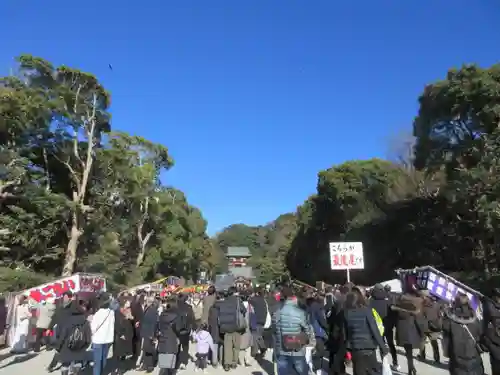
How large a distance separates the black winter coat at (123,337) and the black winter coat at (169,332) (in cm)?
167

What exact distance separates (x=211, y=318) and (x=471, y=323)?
5186 mm

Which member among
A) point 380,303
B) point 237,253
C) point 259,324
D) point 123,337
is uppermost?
point 237,253

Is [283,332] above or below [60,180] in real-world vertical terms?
below

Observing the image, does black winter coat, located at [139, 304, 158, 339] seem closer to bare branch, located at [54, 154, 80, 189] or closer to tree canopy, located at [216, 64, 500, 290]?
tree canopy, located at [216, 64, 500, 290]

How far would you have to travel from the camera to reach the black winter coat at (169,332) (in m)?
7.40

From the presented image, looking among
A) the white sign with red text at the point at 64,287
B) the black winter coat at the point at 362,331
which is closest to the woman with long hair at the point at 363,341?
the black winter coat at the point at 362,331

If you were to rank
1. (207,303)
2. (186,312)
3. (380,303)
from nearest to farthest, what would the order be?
(186,312) < (380,303) < (207,303)

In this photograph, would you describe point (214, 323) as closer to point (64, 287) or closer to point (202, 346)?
point (202, 346)

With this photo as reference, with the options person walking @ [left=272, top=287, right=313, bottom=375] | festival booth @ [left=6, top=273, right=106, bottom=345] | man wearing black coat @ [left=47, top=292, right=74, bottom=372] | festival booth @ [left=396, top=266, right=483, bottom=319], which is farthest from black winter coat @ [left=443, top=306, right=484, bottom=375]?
festival booth @ [left=6, top=273, right=106, bottom=345]

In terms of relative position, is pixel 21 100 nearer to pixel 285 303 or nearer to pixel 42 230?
pixel 42 230

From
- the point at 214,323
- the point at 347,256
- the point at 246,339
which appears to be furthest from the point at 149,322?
the point at 347,256

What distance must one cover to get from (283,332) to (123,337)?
493cm

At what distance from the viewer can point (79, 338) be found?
21.8 ft

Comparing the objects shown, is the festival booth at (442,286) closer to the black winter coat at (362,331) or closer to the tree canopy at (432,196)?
the tree canopy at (432,196)
